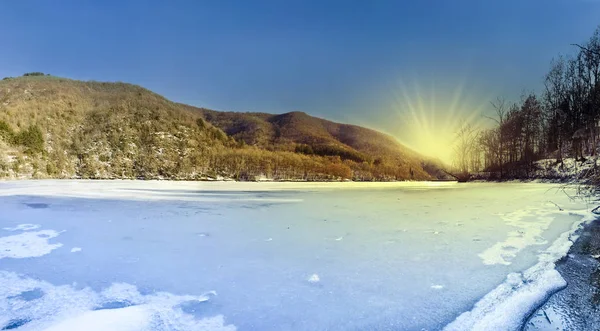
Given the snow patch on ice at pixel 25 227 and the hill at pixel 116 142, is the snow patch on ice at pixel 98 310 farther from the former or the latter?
the hill at pixel 116 142

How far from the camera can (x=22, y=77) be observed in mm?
64562

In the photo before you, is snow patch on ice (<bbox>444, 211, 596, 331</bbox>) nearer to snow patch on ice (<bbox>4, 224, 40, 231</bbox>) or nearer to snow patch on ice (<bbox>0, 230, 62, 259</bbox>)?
snow patch on ice (<bbox>0, 230, 62, 259</bbox>)

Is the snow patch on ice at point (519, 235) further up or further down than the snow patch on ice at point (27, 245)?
further up

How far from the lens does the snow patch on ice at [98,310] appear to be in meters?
2.28

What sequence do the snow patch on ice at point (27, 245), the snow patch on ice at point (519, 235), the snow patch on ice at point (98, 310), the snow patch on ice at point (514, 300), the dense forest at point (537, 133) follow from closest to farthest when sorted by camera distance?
the snow patch on ice at point (98, 310) → the snow patch on ice at point (514, 300) → the snow patch on ice at point (27, 245) → the snow patch on ice at point (519, 235) → the dense forest at point (537, 133)

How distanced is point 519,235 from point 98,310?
6.11 metres

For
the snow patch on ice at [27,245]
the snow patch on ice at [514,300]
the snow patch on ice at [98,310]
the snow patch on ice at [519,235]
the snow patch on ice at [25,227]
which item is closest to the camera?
the snow patch on ice at [98,310]

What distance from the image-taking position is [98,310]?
2510 millimetres

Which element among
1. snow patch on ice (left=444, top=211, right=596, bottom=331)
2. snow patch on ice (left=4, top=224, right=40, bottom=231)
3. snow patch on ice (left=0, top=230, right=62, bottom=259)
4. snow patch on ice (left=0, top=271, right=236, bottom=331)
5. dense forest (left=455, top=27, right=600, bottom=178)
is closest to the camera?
snow patch on ice (left=0, top=271, right=236, bottom=331)

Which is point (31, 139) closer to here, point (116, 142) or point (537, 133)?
point (116, 142)

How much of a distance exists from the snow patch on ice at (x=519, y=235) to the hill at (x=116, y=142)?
41964 millimetres

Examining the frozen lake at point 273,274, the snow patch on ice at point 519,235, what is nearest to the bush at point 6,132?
the frozen lake at point 273,274

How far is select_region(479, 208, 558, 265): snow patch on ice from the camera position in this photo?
13.8ft

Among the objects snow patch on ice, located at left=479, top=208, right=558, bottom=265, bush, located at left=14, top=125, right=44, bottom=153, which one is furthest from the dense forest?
bush, located at left=14, top=125, right=44, bottom=153
